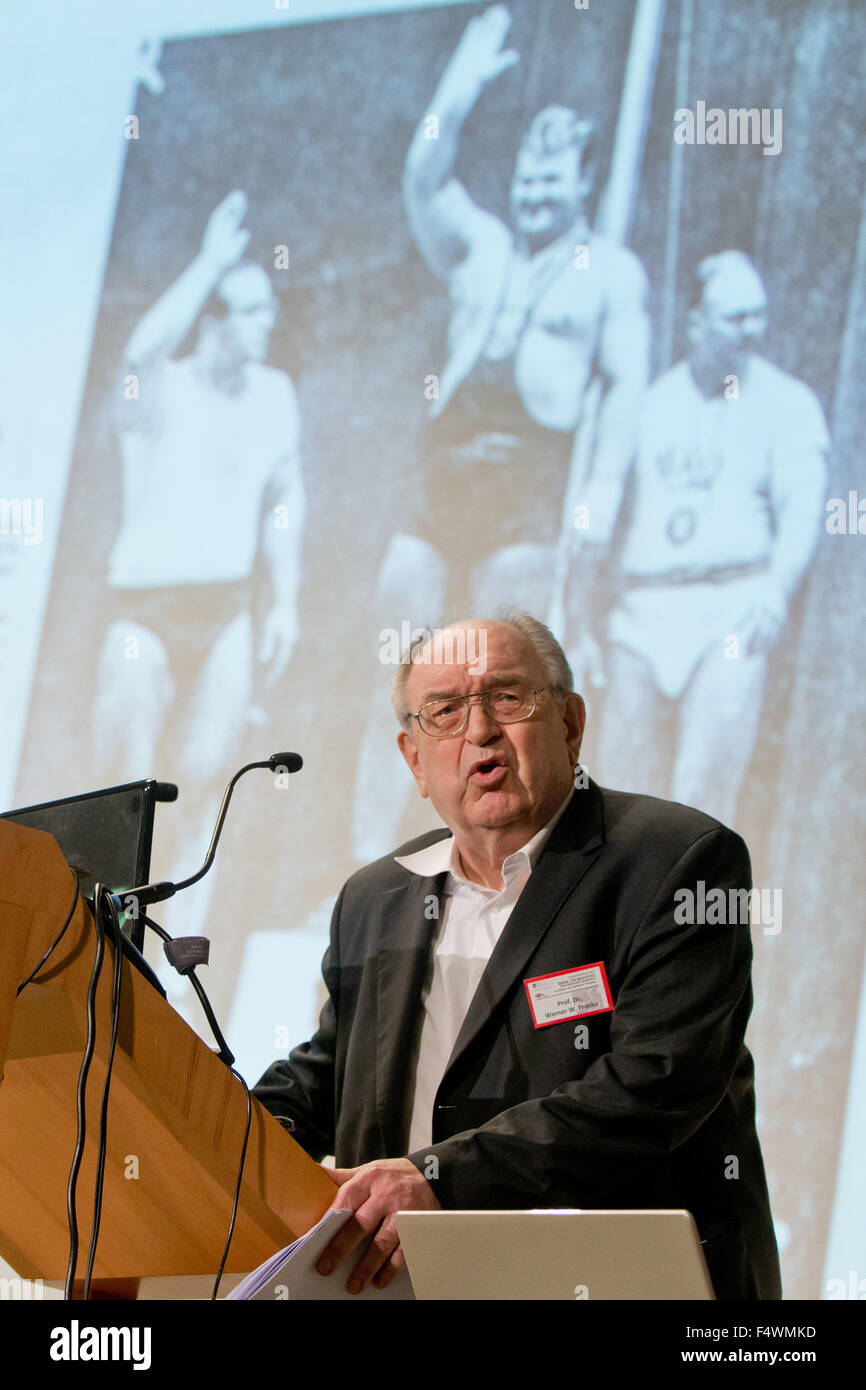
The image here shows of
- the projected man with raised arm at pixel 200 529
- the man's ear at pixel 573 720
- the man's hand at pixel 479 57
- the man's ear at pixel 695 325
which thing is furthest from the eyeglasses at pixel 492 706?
the man's hand at pixel 479 57

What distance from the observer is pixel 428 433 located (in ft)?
13.1

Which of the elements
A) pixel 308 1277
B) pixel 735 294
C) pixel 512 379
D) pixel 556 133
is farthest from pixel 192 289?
pixel 308 1277

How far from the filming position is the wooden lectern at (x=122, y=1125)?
1.32m

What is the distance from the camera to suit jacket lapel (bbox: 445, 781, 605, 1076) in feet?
7.48

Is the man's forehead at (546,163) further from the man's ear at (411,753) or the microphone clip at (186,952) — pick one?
the microphone clip at (186,952)

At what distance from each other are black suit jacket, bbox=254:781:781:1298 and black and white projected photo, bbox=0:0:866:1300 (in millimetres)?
1077

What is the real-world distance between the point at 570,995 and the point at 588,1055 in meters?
0.11

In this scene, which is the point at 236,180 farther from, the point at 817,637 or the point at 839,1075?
the point at 839,1075

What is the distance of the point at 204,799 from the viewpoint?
3.86 m

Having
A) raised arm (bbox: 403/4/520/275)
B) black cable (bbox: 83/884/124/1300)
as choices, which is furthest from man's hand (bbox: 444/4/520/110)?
black cable (bbox: 83/884/124/1300)

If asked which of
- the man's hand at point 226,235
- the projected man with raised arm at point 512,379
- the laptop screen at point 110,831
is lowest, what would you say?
the laptop screen at point 110,831

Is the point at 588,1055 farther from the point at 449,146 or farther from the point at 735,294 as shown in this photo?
the point at 449,146

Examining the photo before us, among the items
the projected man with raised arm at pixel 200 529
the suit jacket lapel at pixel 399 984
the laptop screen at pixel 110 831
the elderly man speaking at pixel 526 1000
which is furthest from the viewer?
the projected man with raised arm at pixel 200 529
